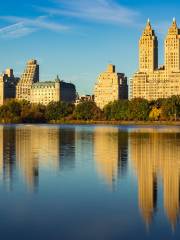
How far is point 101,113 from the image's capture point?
596ft

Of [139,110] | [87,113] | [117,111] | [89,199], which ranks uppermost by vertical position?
[139,110]

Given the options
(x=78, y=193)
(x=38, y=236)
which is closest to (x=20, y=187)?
(x=78, y=193)

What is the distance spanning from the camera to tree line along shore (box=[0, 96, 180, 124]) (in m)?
156

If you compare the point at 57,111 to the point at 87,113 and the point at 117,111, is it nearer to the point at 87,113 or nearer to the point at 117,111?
the point at 87,113

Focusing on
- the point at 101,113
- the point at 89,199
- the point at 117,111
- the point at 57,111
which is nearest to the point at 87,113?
the point at 101,113

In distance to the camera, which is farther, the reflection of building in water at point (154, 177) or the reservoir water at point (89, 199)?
the reflection of building in water at point (154, 177)

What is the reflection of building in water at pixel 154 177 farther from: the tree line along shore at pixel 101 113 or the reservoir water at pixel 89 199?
the tree line along shore at pixel 101 113

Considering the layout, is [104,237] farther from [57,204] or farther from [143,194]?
[143,194]

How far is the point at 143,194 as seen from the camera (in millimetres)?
21188

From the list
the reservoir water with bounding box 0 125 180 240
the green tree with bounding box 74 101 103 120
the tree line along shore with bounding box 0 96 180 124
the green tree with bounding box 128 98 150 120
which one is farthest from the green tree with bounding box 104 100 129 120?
the reservoir water with bounding box 0 125 180 240

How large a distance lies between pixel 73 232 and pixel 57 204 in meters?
3.80

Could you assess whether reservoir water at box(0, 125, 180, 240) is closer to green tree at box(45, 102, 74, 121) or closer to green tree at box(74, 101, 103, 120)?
green tree at box(74, 101, 103, 120)

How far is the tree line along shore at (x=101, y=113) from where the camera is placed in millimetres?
156125

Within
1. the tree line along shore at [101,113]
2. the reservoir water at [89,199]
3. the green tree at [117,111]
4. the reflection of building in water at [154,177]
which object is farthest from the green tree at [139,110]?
the reservoir water at [89,199]
